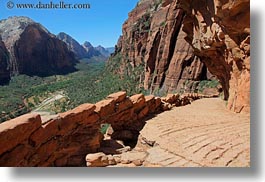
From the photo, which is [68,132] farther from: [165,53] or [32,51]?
[32,51]

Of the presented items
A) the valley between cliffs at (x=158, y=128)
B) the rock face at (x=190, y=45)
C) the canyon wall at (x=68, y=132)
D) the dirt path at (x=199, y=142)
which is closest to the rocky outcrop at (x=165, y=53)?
the rock face at (x=190, y=45)

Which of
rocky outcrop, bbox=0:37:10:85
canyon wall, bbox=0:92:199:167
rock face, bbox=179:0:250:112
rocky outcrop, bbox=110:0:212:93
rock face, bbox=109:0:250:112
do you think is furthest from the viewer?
rocky outcrop, bbox=0:37:10:85

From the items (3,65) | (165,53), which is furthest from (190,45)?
(3,65)

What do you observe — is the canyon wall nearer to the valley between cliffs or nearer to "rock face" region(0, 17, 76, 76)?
the valley between cliffs

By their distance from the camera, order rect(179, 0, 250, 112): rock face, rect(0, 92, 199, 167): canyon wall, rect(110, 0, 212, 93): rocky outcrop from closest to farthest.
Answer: rect(0, 92, 199, 167): canyon wall
rect(179, 0, 250, 112): rock face
rect(110, 0, 212, 93): rocky outcrop

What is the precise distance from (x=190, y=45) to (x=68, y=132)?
1230 cm

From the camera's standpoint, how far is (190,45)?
16.5m

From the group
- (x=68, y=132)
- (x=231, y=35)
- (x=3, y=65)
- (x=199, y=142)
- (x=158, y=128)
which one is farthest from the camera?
(x=3, y=65)

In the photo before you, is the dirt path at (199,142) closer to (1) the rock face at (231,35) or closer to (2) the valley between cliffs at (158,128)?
(2) the valley between cliffs at (158,128)

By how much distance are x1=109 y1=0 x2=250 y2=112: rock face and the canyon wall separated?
293cm

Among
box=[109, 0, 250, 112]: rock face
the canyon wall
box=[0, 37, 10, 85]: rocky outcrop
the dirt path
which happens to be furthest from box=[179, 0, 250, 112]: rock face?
box=[0, 37, 10, 85]: rocky outcrop

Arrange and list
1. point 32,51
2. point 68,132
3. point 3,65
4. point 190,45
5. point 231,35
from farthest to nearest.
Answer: point 32,51 < point 3,65 < point 190,45 < point 231,35 < point 68,132

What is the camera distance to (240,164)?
4.76m

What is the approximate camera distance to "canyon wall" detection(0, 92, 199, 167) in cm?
446
